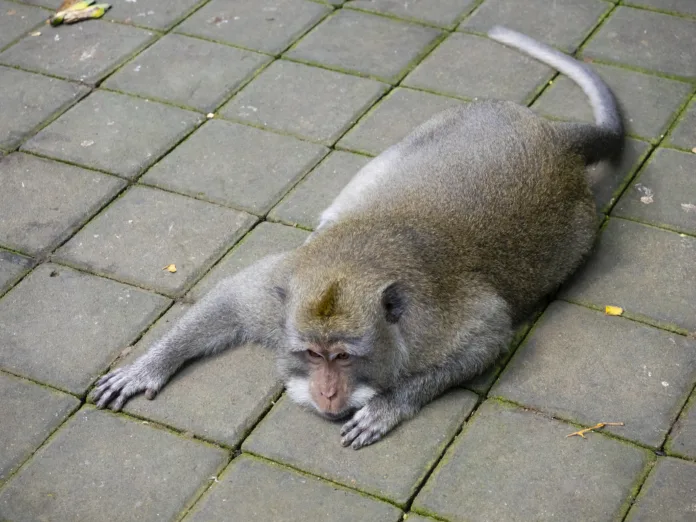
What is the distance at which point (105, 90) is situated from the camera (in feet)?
28.8

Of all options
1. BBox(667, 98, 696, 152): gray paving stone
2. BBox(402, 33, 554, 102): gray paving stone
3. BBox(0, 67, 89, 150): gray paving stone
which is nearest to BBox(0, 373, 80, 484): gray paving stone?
BBox(0, 67, 89, 150): gray paving stone

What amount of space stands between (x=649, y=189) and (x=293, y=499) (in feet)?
11.6

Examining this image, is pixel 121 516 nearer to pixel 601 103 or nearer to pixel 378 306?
pixel 378 306

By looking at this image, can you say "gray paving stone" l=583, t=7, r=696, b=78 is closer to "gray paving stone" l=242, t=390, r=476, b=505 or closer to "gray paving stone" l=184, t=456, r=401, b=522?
"gray paving stone" l=242, t=390, r=476, b=505

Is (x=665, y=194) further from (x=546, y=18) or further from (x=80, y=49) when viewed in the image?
(x=80, y=49)

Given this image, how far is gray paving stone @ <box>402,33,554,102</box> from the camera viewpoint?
340 inches

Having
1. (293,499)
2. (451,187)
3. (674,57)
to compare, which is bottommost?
(674,57)

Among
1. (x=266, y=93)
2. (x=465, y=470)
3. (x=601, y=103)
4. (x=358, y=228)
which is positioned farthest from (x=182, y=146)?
(x=465, y=470)

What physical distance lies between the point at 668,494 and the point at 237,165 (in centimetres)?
383

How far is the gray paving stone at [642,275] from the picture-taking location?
6.70m

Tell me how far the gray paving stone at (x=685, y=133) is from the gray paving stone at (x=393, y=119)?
1573 millimetres

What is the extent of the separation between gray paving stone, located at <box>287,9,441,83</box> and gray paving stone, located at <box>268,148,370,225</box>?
114cm

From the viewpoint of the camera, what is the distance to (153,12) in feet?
31.7

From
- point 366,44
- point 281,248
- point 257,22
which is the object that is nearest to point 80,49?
point 257,22
